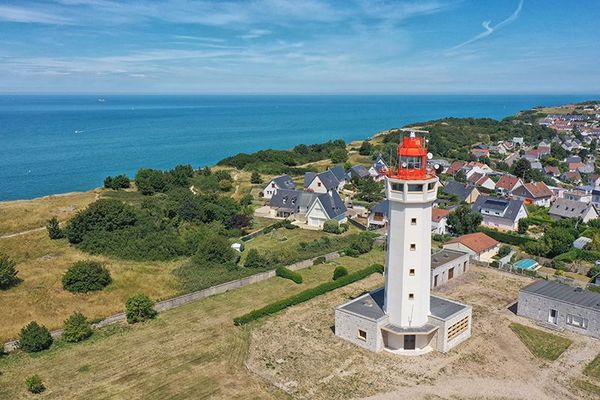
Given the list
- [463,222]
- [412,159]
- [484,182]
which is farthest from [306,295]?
[484,182]

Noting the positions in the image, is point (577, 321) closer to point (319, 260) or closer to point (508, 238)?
point (508, 238)

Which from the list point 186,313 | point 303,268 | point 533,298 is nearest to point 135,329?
point 186,313

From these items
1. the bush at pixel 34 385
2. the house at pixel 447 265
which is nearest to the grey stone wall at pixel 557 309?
the house at pixel 447 265

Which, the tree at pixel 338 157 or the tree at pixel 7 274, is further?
the tree at pixel 338 157

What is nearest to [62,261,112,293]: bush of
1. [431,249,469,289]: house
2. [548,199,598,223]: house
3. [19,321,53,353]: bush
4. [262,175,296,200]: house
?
[19,321,53,353]: bush

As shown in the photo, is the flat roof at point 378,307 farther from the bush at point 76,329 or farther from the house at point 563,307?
the bush at point 76,329

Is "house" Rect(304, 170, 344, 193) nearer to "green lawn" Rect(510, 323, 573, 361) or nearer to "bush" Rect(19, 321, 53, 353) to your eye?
"green lawn" Rect(510, 323, 573, 361)
